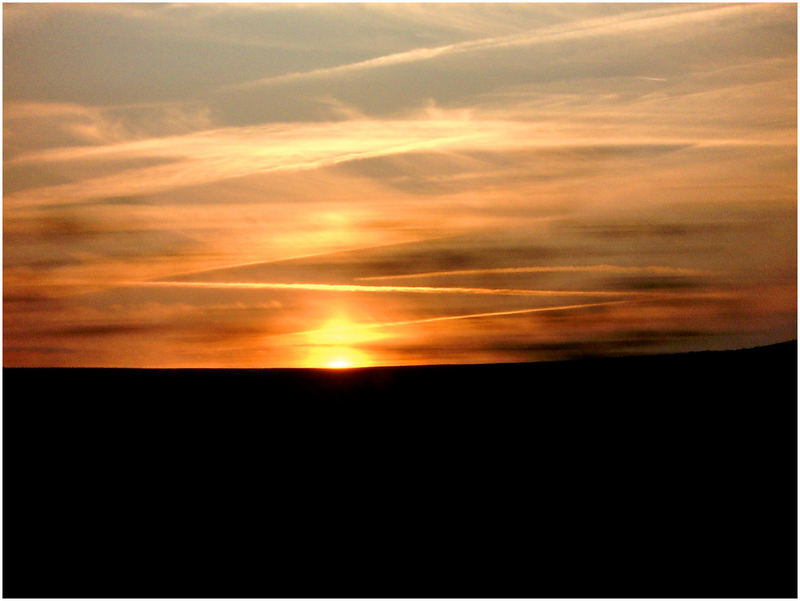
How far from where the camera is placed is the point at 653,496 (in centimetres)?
663

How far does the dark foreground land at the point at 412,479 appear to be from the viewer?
6148mm

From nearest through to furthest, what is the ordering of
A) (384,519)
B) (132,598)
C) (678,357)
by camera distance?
(132,598), (384,519), (678,357)

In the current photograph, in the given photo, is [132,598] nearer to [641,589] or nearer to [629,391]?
Result: [641,589]

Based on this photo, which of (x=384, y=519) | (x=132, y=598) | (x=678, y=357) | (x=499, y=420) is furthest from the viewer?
(x=678, y=357)

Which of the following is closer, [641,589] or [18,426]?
[641,589]

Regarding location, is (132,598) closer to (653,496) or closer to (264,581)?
(264,581)

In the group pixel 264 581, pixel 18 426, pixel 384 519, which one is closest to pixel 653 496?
pixel 384 519

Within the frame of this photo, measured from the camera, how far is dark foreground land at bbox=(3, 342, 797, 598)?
20.2 ft

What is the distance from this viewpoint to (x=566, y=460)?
680 cm

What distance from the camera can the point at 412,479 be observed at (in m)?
6.66

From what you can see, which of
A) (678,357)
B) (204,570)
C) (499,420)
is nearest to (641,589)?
(499,420)

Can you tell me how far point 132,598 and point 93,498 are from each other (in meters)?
0.90

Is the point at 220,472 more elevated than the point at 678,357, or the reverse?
the point at 678,357

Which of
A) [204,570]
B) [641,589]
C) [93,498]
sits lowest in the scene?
[641,589]
